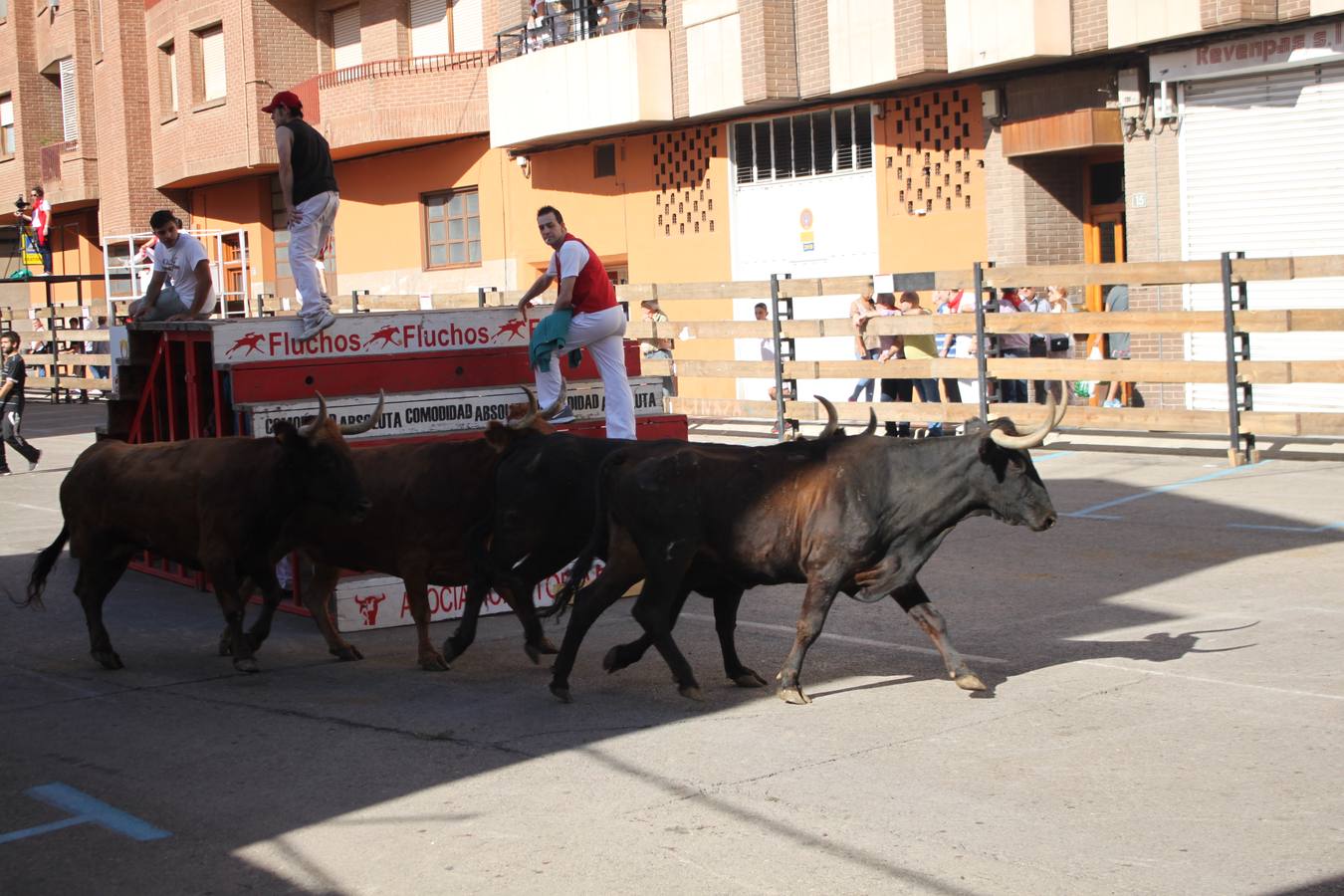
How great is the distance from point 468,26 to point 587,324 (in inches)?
937

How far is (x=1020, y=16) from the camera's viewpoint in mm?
20672

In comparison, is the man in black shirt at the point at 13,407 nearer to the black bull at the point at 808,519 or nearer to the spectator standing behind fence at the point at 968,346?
the spectator standing behind fence at the point at 968,346

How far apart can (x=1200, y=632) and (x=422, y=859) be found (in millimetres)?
5097

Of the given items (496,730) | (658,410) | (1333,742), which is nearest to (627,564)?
(496,730)

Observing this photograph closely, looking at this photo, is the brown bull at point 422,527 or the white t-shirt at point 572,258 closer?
the brown bull at point 422,527

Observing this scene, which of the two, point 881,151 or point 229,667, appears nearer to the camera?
point 229,667

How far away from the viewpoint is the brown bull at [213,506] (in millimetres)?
9109

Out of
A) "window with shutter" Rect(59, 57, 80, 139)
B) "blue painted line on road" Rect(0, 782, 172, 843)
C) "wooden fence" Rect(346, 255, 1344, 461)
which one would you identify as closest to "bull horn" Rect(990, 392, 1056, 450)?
"blue painted line on road" Rect(0, 782, 172, 843)

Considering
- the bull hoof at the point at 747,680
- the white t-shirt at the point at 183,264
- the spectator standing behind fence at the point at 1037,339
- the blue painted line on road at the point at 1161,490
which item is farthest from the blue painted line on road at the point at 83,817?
the spectator standing behind fence at the point at 1037,339

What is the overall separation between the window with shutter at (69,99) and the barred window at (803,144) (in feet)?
89.0

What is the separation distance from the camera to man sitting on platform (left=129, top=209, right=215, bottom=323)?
12883 millimetres

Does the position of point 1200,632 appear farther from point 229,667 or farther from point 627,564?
point 229,667

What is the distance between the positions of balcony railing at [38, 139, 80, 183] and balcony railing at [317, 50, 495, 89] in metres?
14.9

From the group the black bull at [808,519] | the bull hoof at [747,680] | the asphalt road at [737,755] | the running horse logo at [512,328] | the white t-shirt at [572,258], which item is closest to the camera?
the asphalt road at [737,755]
